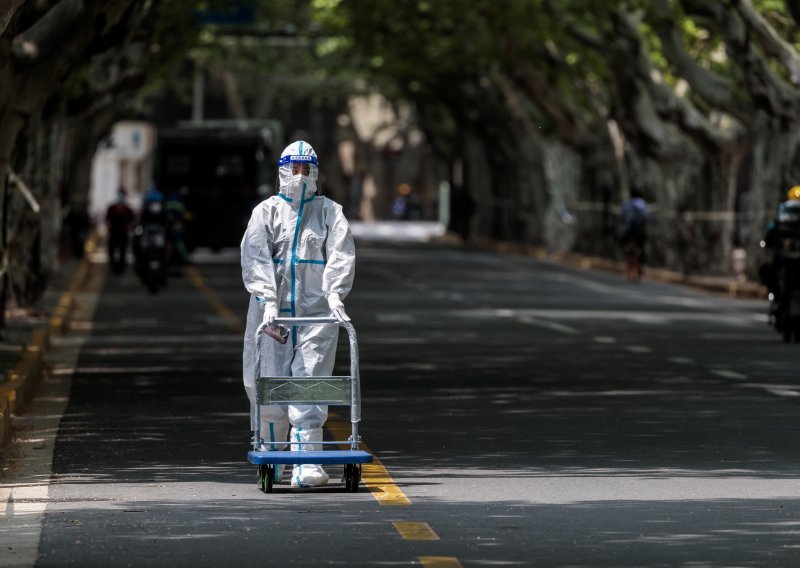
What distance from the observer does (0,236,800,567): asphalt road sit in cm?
1031

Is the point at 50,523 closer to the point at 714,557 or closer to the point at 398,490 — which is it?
the point at 398,490

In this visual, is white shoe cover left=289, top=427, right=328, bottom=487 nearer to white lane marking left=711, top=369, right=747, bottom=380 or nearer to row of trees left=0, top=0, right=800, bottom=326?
row of trees left=0, top=0, right=800, bottom=326

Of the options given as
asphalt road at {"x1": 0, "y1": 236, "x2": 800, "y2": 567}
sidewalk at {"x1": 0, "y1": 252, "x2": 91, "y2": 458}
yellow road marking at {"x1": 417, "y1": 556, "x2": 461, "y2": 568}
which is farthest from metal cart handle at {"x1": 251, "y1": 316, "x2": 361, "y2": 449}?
sidewalk at {"x1": 0, "y1": 252, "x2": 91, "y2": 458}

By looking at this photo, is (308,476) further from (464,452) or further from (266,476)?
(464,452)

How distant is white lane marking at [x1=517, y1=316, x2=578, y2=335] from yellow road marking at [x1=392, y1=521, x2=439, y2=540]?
16.2 metres

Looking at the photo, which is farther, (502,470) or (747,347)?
(747,347)

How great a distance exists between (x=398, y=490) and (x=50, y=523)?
2007 mm

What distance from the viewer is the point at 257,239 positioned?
12203mm

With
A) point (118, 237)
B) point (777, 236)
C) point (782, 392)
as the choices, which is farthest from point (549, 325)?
point (118, 237)

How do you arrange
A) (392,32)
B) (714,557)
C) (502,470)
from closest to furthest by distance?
(714,557), (502,470), (392,32)

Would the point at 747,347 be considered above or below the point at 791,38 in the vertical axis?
below

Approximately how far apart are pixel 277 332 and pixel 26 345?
10530 millimetres

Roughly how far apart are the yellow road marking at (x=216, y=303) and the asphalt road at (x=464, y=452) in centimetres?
36

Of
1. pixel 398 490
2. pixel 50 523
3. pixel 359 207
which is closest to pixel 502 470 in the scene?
pixel 398 490
